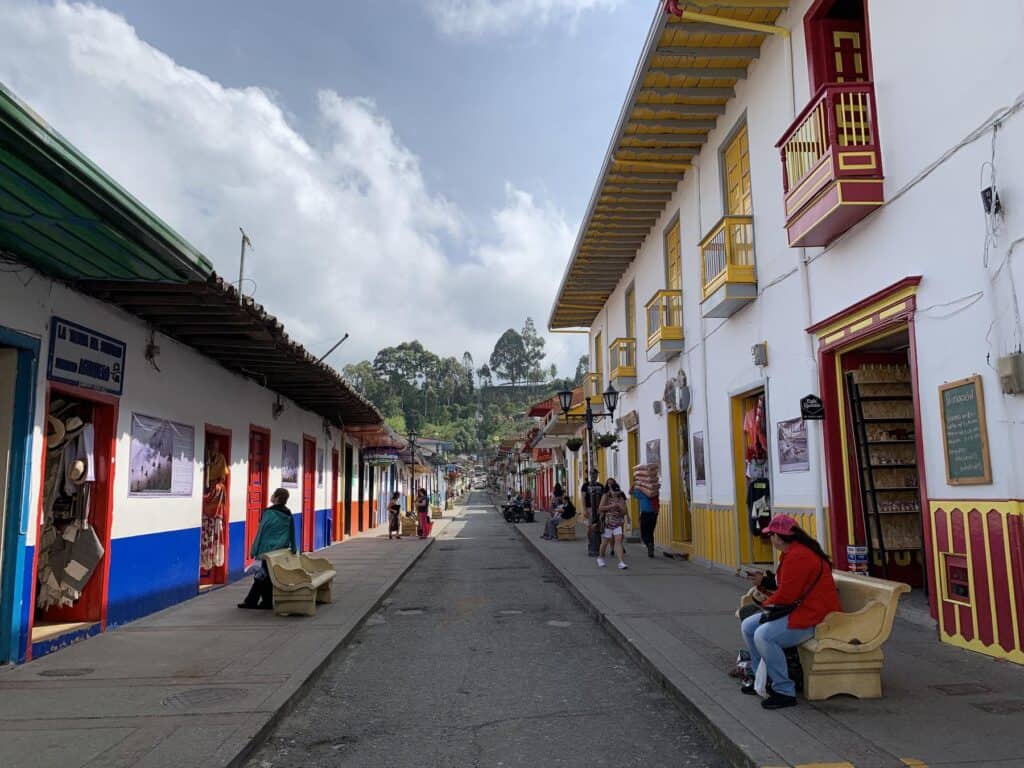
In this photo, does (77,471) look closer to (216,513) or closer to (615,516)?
(216,513)

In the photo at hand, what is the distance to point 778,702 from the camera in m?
4.85

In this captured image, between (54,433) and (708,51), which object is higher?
(708,51)

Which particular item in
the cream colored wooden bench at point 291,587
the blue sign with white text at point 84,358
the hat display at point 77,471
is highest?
the blue sign with white text at point 84,358

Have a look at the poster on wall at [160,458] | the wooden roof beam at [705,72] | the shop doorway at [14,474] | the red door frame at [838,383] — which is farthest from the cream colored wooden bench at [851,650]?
the wooden roof beam at [705,72]

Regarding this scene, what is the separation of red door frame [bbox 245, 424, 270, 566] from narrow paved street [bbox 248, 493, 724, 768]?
429 centimetres

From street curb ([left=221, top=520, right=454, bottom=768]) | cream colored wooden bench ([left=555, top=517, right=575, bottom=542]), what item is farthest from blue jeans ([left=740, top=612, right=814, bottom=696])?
cream colored wooden bench ([left=555, top=517, right=575, bottom=542])

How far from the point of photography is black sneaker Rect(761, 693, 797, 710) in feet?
15.8

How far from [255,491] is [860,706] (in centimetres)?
1103

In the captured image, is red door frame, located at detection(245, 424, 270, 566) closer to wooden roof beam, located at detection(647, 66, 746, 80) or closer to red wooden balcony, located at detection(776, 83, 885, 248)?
wooden roof beam, located at detection(647, 66, 746, 80)

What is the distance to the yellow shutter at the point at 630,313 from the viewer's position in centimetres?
1869

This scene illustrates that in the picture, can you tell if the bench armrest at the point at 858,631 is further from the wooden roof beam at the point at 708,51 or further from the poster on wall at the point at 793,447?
the wooden roof beam at the point at 708,51

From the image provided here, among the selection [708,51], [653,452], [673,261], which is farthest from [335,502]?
[708,51]

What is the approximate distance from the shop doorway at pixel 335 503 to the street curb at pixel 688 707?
12.6m

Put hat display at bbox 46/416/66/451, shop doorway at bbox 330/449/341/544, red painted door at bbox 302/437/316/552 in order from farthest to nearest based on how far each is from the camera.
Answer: shop doorway at bbox 330/449/341/544
red painted door at bbox 302/437/316/552
hat display at bbox 46/416/66/451
